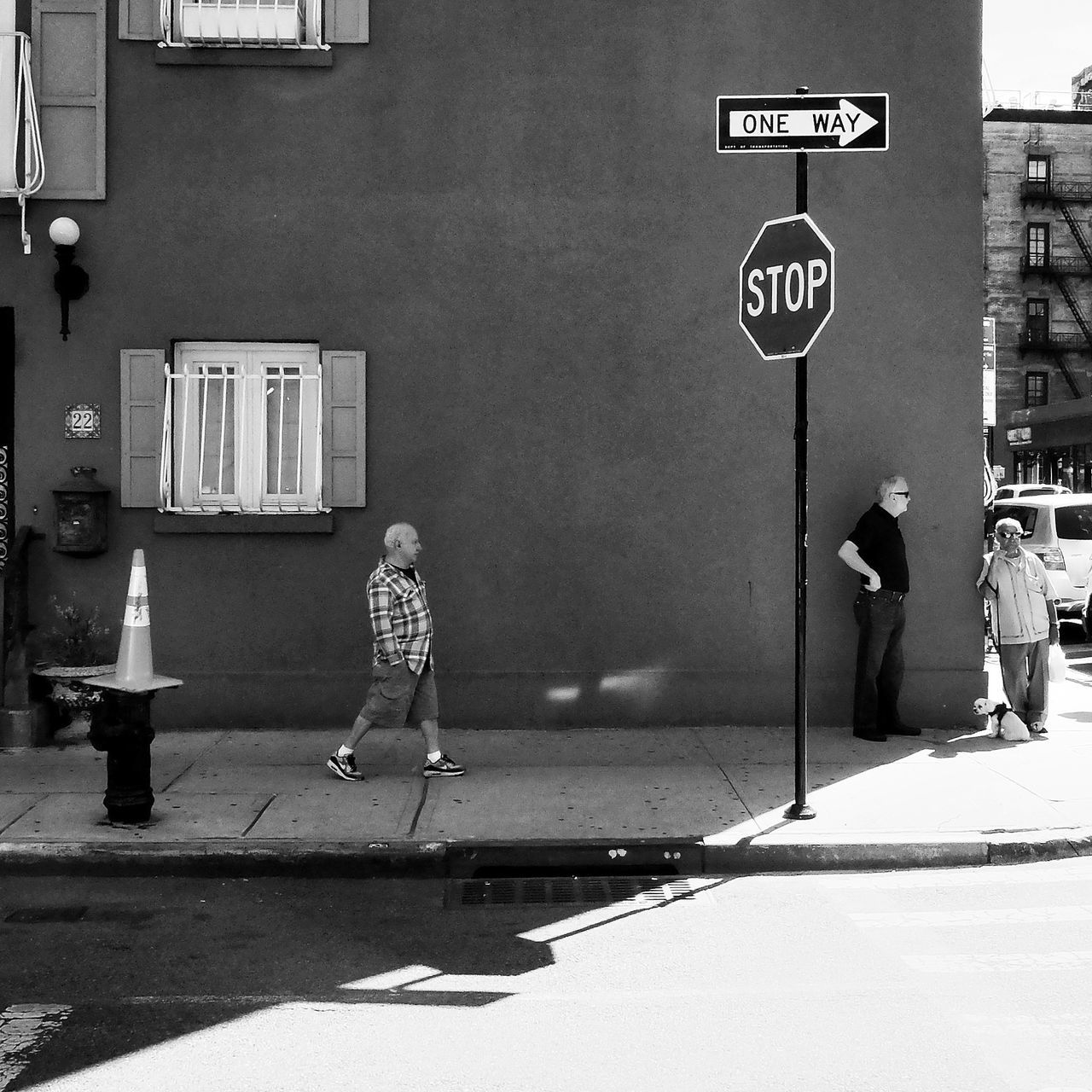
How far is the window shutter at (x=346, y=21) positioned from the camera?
350 inches

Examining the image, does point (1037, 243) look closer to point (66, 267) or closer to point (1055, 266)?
point (1055, 266)

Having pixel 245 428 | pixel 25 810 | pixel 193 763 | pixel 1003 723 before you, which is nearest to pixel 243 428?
pixel 245 428

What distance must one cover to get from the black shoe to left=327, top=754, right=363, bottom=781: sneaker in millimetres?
3937

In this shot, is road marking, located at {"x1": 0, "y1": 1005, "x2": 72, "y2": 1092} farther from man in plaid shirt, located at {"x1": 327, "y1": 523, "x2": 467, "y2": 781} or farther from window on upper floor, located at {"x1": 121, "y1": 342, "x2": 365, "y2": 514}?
window on upper floor, located at {"x1": 121, "y1": 342, "x2": 365, "y2": 514}

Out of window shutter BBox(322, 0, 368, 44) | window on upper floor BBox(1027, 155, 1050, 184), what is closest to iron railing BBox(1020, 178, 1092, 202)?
window on upper floor BBox(1027, 155, 1050, 184)

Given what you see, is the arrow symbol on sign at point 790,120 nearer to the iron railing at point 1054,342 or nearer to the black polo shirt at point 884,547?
the black polo shirt at point 884,547

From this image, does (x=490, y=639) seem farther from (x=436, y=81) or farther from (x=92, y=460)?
(x=436, y=81)

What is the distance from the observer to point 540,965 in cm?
487

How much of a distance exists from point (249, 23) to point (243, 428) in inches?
118

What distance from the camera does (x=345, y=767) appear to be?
25.0 ft

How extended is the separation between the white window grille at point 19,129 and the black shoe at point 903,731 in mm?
7273

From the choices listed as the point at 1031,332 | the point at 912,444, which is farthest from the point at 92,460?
the point at 1031,332

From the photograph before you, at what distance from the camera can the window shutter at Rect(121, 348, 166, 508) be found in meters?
8.89

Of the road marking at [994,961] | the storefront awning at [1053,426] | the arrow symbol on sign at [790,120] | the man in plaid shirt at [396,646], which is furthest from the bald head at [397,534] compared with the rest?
the storefront awning at [1053,426]
